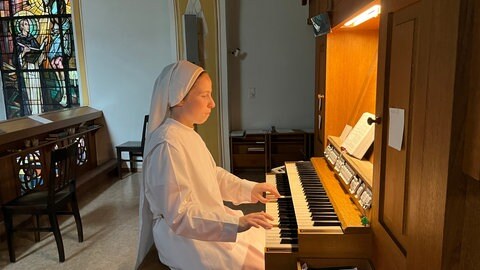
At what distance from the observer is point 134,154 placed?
16.0 feet

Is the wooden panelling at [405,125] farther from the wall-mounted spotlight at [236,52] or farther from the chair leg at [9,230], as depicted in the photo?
the wall-mounted spotlight at [236,52]

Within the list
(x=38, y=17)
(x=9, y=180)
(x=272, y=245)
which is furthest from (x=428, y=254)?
(x=38, y=17)

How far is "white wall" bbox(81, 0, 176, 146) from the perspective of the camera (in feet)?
16.0

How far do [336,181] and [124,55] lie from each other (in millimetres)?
3957

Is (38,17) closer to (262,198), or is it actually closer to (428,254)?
(262,198)

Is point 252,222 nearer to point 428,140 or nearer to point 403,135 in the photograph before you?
point 403,135

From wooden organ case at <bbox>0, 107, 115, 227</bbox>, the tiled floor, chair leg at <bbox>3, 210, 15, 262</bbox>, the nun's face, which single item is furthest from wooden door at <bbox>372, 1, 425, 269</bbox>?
wooden organ case at <bbox>0, 107, 115, 227</bbox>

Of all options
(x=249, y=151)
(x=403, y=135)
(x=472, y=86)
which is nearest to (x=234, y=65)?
(x=249, y=151)

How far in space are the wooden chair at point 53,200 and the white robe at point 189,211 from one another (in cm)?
145

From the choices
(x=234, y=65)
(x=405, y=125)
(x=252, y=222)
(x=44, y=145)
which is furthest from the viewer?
(x=234, y=65)

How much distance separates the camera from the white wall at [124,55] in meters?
4.88

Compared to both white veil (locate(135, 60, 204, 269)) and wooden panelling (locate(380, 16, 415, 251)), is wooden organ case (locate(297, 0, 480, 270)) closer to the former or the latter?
wooden panelling (locate(380, 16, 415, 251))

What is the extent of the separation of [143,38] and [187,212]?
4097mm

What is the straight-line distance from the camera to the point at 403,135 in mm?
977
